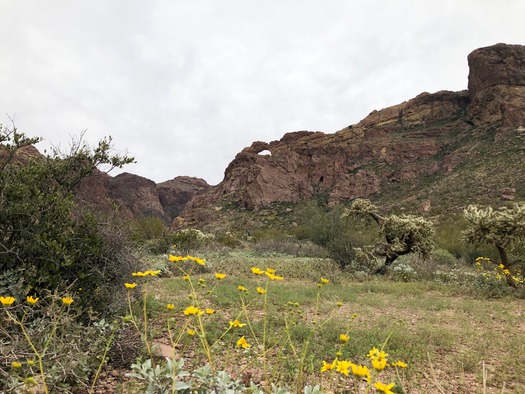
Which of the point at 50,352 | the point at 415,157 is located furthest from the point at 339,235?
the point at 415,157

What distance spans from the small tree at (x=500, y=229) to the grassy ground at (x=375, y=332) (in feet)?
6.70

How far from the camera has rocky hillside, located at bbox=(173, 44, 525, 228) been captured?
35281mm

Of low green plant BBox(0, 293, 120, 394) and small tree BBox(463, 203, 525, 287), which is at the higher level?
low green plant BBox(0, 293, 120, 394)

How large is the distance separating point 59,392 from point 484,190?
36.1 m

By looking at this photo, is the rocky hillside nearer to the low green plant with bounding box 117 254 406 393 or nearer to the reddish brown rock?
the low green plant with bounding box 117 254 406 393

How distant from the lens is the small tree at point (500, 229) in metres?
10.2

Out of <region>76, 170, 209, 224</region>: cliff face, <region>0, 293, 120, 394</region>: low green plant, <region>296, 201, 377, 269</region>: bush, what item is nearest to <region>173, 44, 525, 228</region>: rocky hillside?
<region>296, 201, 377, 269</region>: bush

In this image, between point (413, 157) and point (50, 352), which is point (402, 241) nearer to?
point (50, 352)

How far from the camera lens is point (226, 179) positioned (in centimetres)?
7062

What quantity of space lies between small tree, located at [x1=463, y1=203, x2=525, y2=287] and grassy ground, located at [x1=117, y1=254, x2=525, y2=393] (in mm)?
2042

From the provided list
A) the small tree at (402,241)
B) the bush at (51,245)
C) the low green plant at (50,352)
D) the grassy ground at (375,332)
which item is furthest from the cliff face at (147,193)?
the low green plant at (50,352)

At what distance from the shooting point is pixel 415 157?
51062 millimetres

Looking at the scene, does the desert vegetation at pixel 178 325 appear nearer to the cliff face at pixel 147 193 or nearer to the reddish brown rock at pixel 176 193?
the cliff face at pixel 147 193

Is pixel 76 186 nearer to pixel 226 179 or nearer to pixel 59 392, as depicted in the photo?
pixel 59 392
